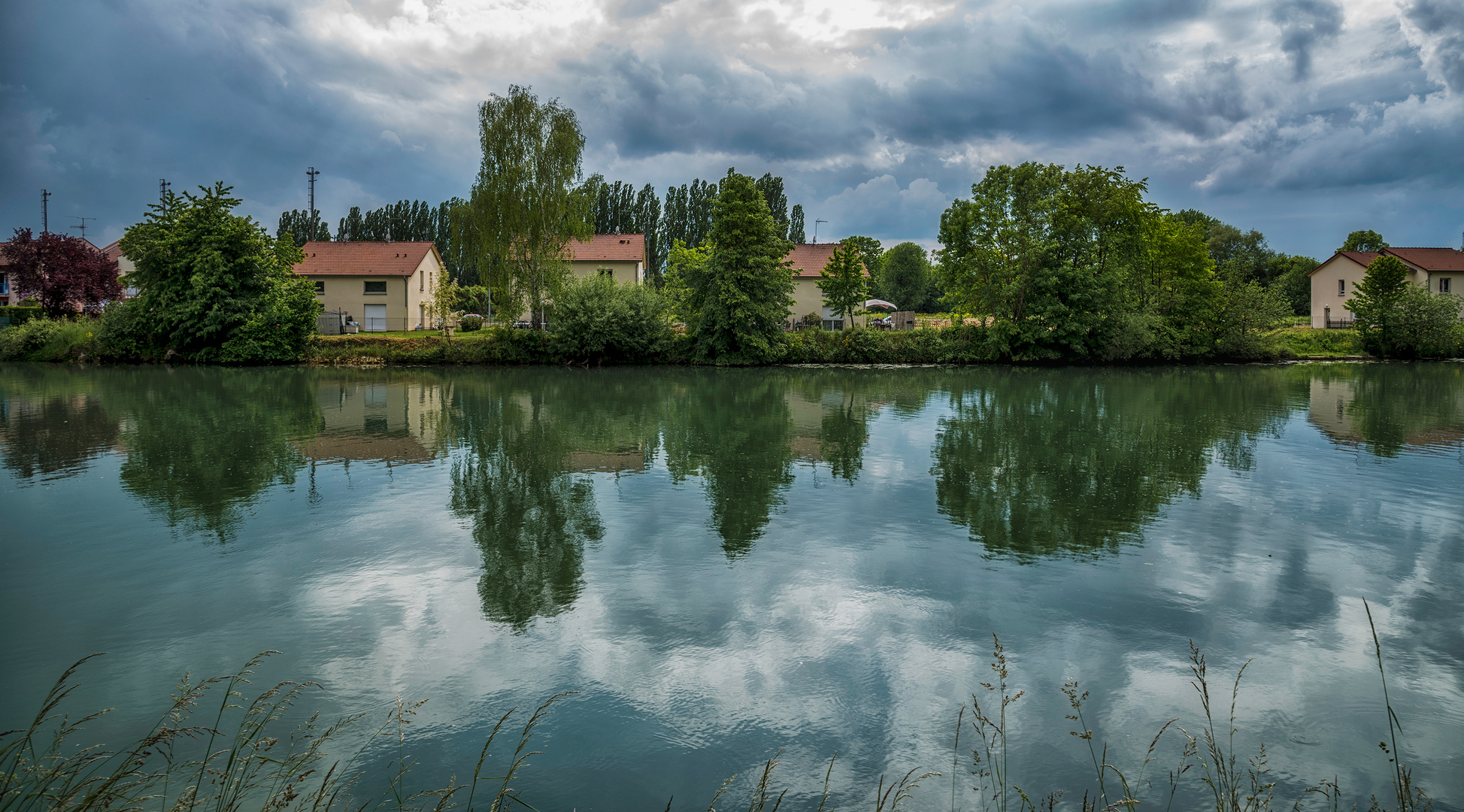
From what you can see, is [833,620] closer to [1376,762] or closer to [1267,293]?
[1376,762]

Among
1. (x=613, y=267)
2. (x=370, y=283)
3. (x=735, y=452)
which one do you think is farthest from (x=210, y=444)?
(x=613, y=267)

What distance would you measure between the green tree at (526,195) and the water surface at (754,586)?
27020 mm

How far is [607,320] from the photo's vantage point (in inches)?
1708

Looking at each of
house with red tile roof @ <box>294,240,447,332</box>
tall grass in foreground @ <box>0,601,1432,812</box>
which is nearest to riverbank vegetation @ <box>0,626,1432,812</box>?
tall grass in foreground @ <box>0,601,1432,812</box>

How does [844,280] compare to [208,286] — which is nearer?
[208,286]

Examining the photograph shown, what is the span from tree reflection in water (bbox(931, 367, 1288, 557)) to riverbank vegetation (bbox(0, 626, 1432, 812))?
14.2 ft

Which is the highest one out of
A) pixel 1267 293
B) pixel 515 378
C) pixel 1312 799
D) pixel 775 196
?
pixel 775 196

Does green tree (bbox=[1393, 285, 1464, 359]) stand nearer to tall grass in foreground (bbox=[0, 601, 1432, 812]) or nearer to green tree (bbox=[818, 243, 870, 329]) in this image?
green tree (bbox=[818, 243, 870, 329])

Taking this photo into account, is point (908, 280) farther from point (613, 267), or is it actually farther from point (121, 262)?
point (121, 262)

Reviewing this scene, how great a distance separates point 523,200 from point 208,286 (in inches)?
625

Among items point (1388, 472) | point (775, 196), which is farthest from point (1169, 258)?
point (775, 196)

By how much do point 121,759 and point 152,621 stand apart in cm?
260

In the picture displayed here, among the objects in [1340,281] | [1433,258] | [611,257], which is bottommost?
[1340,281]

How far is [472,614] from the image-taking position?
7.69 m
